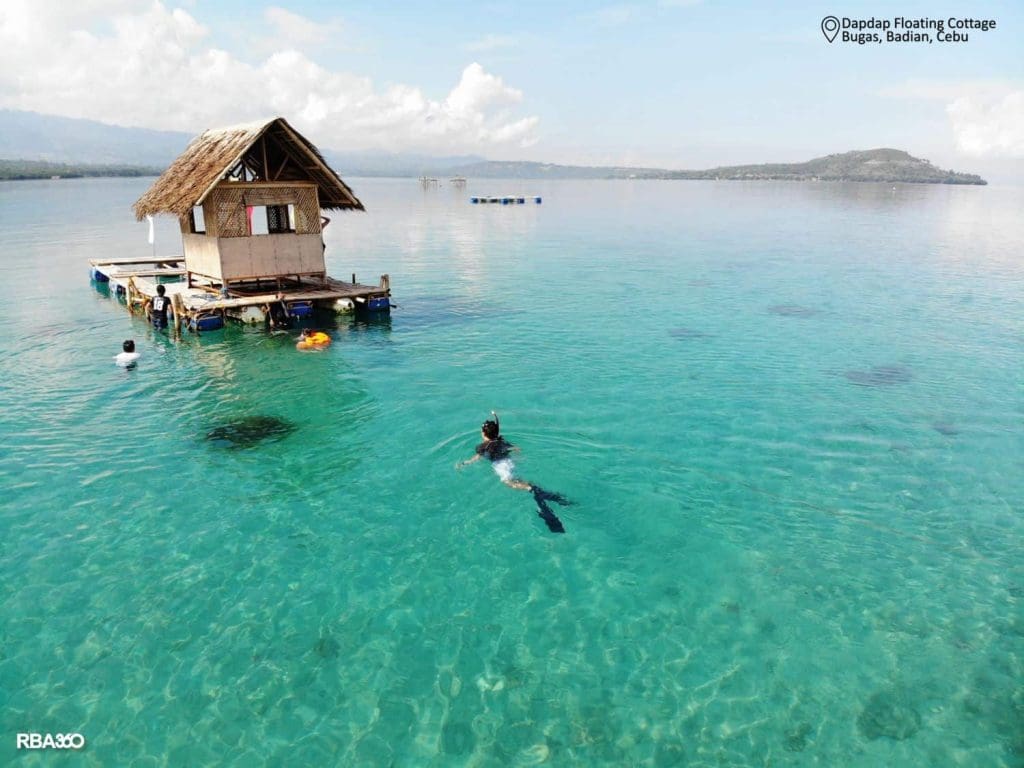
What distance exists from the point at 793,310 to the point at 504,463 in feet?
73.7

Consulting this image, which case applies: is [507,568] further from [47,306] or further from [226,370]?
[47,306]

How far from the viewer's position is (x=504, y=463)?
15.5 meters

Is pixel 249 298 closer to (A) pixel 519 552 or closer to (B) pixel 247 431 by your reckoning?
(B) pixel 247 431

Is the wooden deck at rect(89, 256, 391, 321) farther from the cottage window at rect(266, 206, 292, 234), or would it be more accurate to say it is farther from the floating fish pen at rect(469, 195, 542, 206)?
the floating fish pen at rect(469, 195, 542, 206)

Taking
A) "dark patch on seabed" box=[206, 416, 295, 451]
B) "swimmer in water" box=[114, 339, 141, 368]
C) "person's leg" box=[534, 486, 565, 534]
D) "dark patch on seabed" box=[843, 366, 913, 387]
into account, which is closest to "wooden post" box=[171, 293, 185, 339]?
"swimmer in water" box=[114, 339, 141, 368]

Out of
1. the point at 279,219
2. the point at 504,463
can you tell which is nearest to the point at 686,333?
the point at 504,463

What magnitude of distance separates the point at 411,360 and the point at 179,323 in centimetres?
1111

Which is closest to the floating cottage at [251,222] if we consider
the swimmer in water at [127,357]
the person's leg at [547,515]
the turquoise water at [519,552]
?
the turquoise water at [519,552]

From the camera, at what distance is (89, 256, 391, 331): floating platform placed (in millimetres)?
27266

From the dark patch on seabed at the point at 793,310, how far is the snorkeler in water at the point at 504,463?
20.5m

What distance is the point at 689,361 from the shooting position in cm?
2388

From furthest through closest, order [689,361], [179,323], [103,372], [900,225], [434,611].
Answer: [900,225]
[179,323]
[689,361]
[103,372]
[434,611]

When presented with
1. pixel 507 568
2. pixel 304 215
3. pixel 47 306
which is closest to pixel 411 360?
pixel 304 215

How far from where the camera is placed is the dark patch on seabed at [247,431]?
1694 cm
